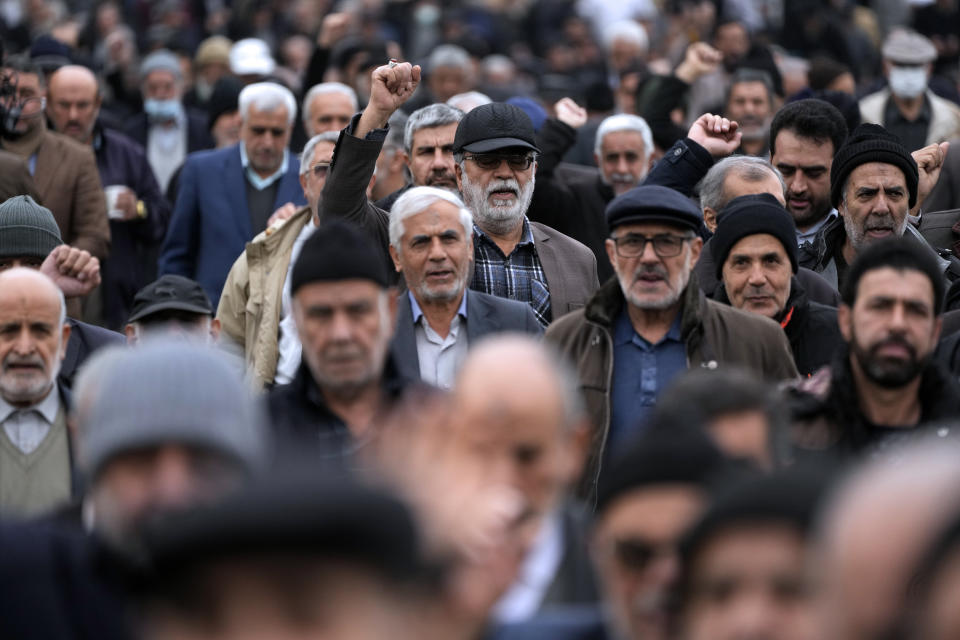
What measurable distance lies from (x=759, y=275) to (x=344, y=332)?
9.18 ft

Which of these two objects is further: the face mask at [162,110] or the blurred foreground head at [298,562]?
the face mask at [162,110]

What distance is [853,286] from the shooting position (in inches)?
230

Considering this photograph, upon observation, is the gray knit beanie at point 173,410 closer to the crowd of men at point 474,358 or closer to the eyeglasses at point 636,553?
the crowd of men at point 474,358

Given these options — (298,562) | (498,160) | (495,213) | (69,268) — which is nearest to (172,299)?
(69,268)

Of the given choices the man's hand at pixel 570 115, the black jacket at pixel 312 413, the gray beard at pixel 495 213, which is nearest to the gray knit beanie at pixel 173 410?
the black jacket at pixel 312 413

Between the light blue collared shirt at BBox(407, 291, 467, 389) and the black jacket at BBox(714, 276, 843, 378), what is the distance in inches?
54.7

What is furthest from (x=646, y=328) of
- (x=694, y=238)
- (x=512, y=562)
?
(x=512, y=562)

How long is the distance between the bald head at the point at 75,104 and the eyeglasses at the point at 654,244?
565cm

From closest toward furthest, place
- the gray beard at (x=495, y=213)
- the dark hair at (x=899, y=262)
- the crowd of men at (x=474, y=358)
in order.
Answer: the crowd of men at (x=474, y=358) < the dark hair at (x=899, y=262) < the gray beard at (x=495, y=213)

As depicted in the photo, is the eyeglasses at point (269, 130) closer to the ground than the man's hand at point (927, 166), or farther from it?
farther from it

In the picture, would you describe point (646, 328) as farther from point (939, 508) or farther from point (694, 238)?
point (939, 508)

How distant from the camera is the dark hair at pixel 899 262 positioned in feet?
18.8

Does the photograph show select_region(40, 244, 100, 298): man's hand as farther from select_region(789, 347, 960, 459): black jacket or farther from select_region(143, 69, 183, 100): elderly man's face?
select_region(143, 69, 183, 100): elderly man's face

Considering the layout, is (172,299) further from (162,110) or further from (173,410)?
(162,110)
